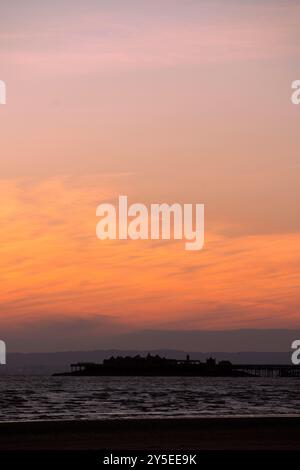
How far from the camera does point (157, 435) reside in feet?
86.1

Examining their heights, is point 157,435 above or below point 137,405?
above

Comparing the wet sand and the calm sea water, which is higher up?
the wet sand

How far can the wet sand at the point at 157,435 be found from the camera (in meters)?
22.9

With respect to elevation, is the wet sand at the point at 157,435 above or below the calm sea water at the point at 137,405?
above

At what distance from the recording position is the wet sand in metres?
22.9

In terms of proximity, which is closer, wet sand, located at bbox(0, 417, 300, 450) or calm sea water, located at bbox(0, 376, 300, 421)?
wet sand, located at bbox(0, 417, 300, 450)

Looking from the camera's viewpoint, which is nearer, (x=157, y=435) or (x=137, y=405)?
(x=157, y=435)
